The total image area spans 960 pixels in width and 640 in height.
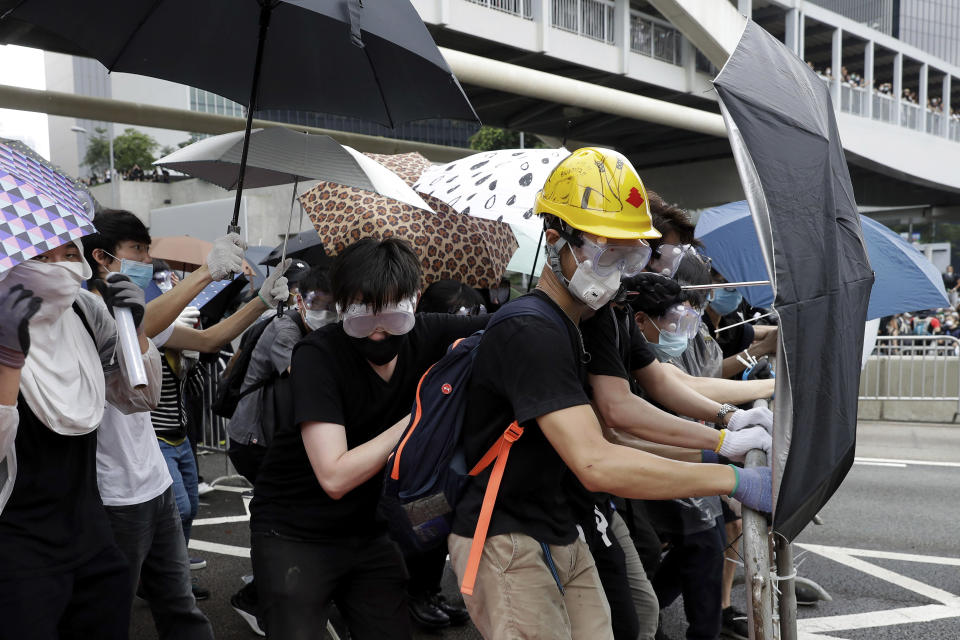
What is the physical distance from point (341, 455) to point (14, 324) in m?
1.06

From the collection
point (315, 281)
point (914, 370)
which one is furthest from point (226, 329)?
point (914, 370)

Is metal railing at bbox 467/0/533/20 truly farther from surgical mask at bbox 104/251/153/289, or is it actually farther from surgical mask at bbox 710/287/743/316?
surgical mask at bbox 104/251/153/289

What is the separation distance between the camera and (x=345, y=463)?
8.93 ft

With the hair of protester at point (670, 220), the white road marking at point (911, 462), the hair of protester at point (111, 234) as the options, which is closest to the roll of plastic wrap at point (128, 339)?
the hair of protester at point (111, 234)

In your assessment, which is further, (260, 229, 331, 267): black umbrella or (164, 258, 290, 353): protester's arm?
(260, 229, 331, 267): black umbrella

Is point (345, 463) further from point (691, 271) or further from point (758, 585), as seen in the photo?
point (691, 271)

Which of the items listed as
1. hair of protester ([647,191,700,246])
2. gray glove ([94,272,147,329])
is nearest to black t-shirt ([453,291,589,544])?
gray glove ([94,272,147,329])

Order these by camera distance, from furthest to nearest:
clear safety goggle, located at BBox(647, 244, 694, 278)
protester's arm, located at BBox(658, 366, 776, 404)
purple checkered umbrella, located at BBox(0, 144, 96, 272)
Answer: clear safety goggle, located at BBox(647, 244, 694, 278) < protester's arm, located at BBox(658, 366, 776, 404) < purple checkered umbrella, located at BBox(0, 144, 96, 272)

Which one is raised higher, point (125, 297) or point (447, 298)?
point (125, 297)

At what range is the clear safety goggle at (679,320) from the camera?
3.86 meters

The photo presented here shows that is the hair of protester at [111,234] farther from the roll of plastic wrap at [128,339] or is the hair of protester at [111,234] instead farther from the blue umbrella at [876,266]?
the blue umbrella at [876,266]

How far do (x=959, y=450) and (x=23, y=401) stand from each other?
1099cm

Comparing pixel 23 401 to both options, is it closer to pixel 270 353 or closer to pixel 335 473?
pixel 335 473

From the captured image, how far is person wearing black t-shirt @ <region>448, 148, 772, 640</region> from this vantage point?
2238 mm
